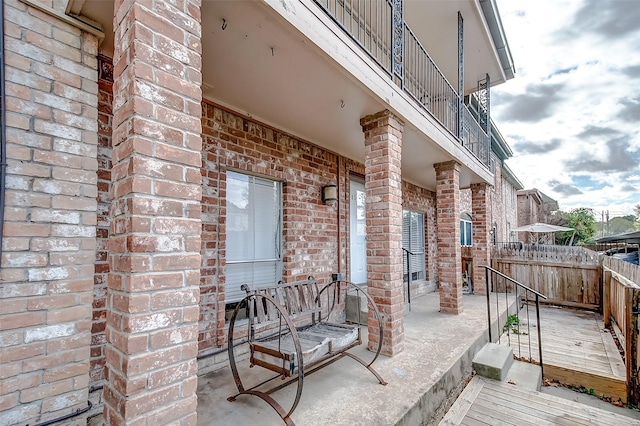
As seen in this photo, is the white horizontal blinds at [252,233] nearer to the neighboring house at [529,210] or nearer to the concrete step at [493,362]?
the concrete step at [493,362]

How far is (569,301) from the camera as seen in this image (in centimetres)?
709

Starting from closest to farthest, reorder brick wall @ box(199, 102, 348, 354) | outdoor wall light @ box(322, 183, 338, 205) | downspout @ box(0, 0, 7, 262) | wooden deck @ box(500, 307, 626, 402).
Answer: downspout @ box(0, 0, 7, 262) → brick wall @ box(199, 102, 348, 354) → wooden deck @ box(500, 307, 626, 402) → outdoor wall light @ box(322, 183, 338, 205)

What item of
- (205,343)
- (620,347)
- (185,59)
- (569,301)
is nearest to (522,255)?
(569,301)

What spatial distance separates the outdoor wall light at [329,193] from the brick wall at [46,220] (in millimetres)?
3075

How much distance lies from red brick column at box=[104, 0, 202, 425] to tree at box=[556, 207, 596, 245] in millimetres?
31638

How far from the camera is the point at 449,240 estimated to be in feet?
17.0

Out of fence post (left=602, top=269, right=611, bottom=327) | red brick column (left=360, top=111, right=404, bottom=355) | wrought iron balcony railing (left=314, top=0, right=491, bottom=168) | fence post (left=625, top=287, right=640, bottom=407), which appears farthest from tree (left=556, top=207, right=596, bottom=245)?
red brick column (left=360, top=111, right=404, bottom=355)

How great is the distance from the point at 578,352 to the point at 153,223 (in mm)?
6007

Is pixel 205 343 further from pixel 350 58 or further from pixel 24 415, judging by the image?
pixel 350 58

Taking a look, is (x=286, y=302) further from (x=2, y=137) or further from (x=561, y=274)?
(x=561, y=274)

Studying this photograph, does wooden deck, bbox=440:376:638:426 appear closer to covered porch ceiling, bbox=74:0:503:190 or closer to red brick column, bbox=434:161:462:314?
red brick column, bbox=434:161:462:314

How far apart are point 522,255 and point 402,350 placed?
672cm

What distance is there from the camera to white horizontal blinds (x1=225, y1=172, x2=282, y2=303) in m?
3.51

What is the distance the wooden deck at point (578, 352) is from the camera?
373 centimetres
